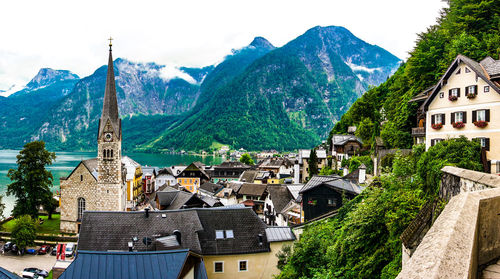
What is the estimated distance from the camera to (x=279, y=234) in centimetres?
2398

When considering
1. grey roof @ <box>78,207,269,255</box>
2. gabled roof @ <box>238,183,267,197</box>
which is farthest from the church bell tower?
gabled roof @ <box>238,183,267,197</box>

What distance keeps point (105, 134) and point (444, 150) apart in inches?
1491

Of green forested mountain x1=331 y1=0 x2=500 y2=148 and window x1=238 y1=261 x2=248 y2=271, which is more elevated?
green forested mountain x1=331 y1=0 x2=500 y2=148

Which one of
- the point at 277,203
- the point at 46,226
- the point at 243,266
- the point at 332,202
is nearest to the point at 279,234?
the point at 243,266

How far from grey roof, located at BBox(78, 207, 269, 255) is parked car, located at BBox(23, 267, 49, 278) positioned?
9067 mm

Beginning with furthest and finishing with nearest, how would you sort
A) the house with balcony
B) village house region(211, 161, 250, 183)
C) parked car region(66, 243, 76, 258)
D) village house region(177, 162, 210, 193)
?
village house region(211, 161, 250, 183), village house region(177, 162, 210, 193), parked car region(66, 243, 76, 258), the house with balcony

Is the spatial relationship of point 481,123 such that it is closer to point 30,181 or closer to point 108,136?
point 108,136

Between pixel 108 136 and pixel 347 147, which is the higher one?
pixel 108 136

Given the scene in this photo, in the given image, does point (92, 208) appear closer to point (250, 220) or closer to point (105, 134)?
point (105, 134)

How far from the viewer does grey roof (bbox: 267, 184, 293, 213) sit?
3906 centimetres

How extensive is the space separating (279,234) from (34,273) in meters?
20.6

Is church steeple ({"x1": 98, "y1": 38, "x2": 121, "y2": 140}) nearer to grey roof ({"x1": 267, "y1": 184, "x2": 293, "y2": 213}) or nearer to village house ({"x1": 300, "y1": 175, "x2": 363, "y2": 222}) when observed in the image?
grey roof ({"x1": 267, "y1": 184, "x2": 293, "y2": 213})

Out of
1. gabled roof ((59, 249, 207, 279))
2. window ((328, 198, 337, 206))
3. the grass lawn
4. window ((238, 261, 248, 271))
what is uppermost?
window ((328, 198, 337, 206))

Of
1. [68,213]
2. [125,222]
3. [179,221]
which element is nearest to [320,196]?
[179,221]
